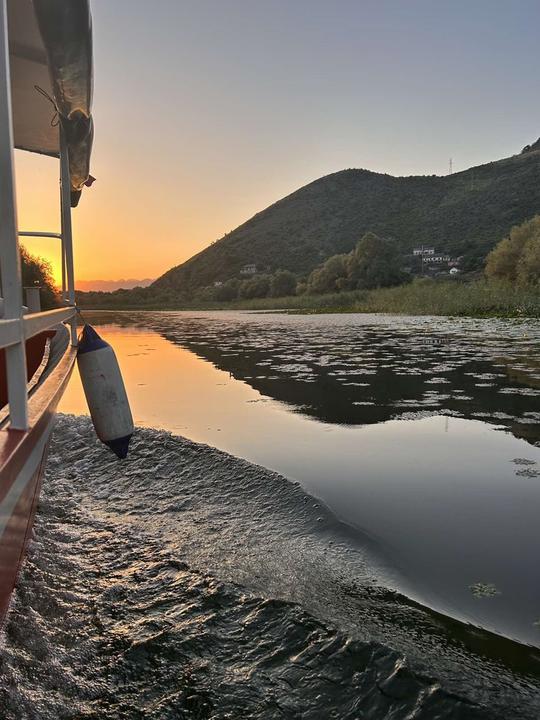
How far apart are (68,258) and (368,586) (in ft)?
15.9

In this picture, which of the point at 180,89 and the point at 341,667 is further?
the point at 180,89

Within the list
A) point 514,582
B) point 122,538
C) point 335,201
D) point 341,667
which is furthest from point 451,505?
point 335,201

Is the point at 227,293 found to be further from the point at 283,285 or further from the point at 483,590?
the point at 483,590

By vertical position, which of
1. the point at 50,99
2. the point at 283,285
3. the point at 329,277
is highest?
the point at 329,277

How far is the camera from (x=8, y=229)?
206cm

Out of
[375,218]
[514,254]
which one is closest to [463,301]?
[514,254]

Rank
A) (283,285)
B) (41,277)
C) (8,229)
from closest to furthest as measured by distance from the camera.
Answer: (8,229)
(41,277)
(283,285)

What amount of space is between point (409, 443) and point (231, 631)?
2924mm

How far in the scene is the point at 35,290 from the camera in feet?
17.2

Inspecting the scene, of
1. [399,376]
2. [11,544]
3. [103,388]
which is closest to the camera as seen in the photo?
[11,544]

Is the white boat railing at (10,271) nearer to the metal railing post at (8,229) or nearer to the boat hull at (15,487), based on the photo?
the metal railing post at (8,229)

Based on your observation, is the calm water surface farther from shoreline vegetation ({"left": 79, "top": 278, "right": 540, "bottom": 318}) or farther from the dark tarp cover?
shoreline vegetation ({"left": 79, "top": 278, "right": 540, "bottom": 318})

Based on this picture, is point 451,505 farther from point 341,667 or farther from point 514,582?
point 341,667

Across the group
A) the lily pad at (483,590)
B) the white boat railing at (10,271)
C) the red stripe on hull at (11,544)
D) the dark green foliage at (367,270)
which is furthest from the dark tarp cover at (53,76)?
the dark green foliage at (367,270)
